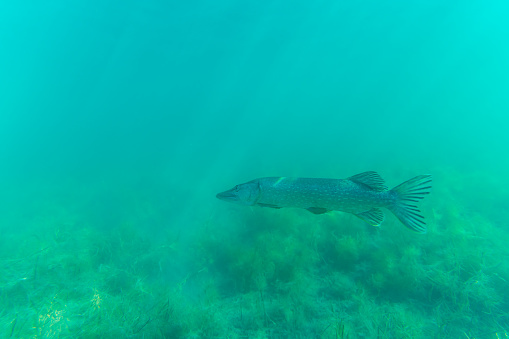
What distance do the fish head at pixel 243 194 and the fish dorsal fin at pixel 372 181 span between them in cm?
152

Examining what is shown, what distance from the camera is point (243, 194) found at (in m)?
3.44

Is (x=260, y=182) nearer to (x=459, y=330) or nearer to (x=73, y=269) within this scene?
(x=459, y=330)

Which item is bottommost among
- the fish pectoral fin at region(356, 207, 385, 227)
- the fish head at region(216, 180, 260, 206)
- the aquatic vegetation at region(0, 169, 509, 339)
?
the aquatic vegetation at region(0, 169, 509, 339)

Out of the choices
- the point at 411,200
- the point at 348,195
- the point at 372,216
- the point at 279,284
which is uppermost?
the point at 348,195

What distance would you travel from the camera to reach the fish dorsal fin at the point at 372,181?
3.35 metres

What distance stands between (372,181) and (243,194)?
194 cm

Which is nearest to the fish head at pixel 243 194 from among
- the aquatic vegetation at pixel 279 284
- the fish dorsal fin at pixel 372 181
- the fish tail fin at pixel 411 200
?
the fish dorsal fin at pixel 372 181

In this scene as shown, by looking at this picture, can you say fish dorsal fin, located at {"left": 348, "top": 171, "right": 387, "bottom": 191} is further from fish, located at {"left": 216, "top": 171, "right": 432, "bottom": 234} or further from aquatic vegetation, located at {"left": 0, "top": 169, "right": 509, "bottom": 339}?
aquatic vegetation, located at {"left": 0, "top": 169, "right": 509, "bottom": 339}

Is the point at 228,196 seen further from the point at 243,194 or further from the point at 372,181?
the point at 372,181

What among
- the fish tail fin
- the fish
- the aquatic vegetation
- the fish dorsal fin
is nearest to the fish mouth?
the fish

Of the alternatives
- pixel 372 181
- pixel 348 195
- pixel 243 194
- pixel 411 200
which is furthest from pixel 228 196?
pixel 411 200

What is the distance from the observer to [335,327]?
4488 millimetres

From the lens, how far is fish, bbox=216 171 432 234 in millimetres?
3219

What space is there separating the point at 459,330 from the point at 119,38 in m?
79.6
